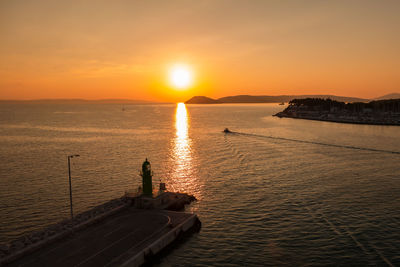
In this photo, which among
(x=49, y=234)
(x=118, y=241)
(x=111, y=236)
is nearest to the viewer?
(x=118, y=241)

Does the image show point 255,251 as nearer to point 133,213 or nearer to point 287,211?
point 287,211

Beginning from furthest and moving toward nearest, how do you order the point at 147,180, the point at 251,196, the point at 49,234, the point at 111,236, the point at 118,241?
the point at 251,196 < the point at 147,180 < the point at 49,234 < the point at 111,236 < the point at 118,241

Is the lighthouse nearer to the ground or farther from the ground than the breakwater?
farther from the ground

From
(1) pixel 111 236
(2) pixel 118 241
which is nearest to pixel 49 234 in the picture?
(1) pixel 111 236

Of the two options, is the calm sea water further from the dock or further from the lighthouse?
the lighthouse

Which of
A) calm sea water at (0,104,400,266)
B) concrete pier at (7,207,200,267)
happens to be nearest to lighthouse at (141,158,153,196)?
concrete pier at (7,207,200,267)

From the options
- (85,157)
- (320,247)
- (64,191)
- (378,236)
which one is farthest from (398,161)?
(85,157)

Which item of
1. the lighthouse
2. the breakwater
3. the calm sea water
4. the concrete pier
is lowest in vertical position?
the calm sea water

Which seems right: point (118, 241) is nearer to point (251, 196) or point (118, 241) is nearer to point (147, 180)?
point (147, 180)

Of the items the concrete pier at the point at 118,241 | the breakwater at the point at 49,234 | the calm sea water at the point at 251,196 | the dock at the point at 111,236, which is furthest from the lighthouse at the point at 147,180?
the calm sea water at the point at 251,196
